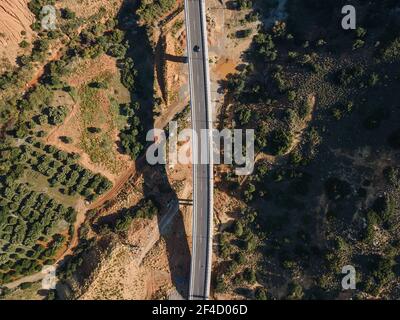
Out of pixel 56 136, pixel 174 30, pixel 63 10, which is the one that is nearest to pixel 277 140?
pixel 174 30

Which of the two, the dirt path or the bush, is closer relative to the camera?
the bush

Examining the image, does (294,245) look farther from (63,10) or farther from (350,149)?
(63,10)
